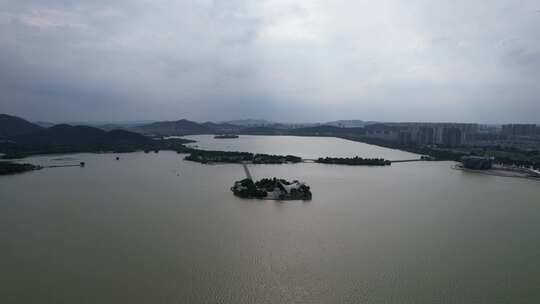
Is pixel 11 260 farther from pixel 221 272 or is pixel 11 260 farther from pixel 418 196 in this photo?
pixel 418 196

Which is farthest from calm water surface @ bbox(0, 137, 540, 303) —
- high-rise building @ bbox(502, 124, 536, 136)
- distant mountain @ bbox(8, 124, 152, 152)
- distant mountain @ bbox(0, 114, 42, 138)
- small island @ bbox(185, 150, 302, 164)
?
high-rise building @ bbox(502, 124, 536, 136)

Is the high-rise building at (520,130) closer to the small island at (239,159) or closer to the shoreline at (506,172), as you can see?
the shoreline at (506,172)

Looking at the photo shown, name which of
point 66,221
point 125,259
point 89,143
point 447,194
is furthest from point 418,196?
point 89,143

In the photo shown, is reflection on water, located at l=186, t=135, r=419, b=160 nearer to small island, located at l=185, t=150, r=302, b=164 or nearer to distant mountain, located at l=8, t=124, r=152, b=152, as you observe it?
small island, located at l=185, t=150, r=302, b=164

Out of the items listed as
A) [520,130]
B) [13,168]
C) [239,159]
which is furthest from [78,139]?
[520,130]

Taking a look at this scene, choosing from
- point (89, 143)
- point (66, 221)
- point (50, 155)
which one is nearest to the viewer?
point (66, 221)
